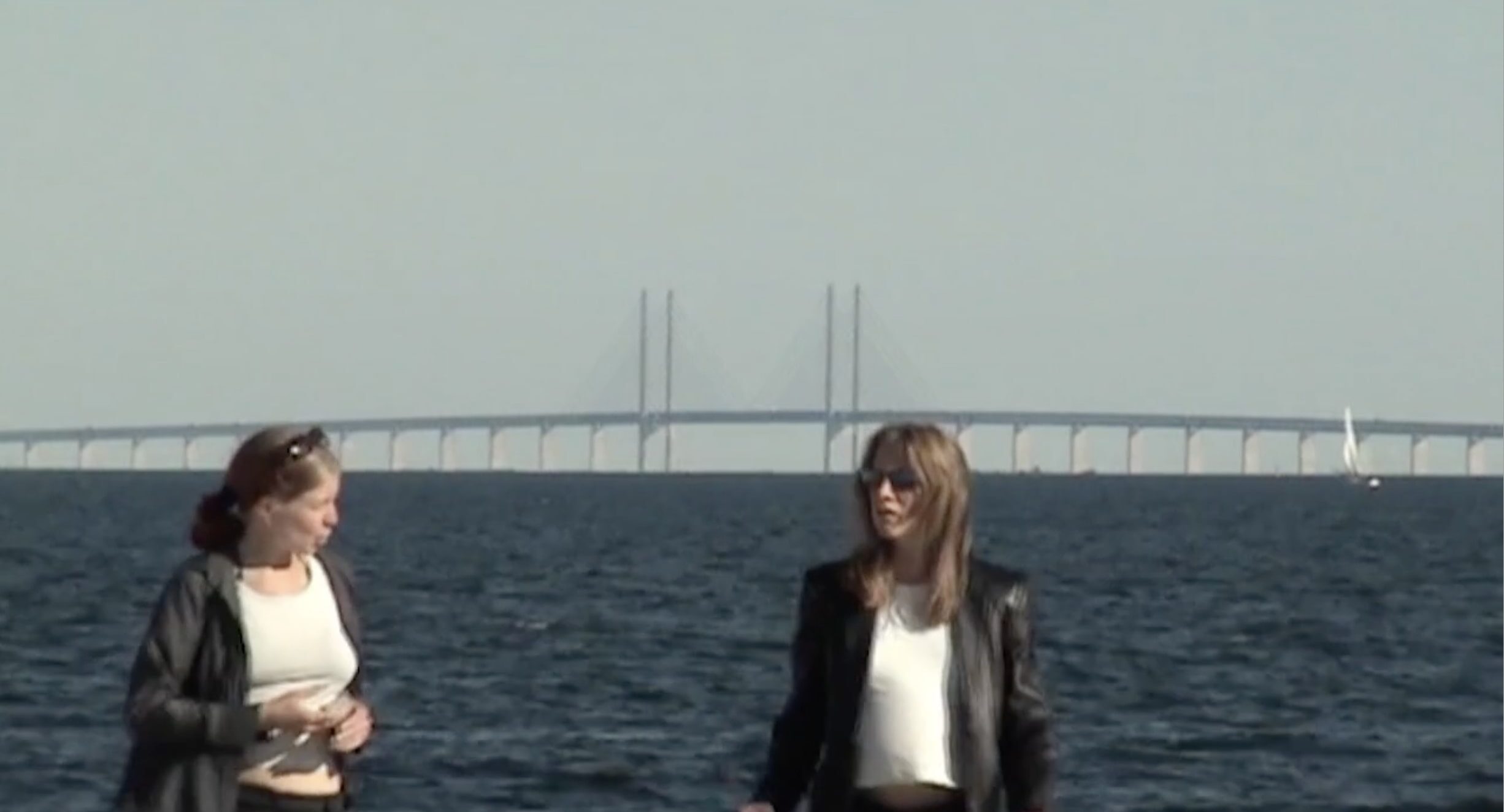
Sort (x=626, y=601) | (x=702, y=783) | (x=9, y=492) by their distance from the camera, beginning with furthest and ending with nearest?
1. (x=9, y=492)
2. (x=626, y=601)
3. (x=702, y=783)

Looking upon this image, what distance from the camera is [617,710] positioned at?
27.5m

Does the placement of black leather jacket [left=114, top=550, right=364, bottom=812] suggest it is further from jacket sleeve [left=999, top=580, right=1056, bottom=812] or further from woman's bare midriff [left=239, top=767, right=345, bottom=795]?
jacket sleeve [left=999, top=580, right=1056, bottom=812]

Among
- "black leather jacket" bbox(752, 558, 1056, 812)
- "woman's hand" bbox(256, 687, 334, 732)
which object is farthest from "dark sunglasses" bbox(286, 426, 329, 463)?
"black leather jacket" bbox(752, 558, 1056, 812)

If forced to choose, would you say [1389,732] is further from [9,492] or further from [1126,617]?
[9,492]

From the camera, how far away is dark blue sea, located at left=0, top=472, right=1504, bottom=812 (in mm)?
22562

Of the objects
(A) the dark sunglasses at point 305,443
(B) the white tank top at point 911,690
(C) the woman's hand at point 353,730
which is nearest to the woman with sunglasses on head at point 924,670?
(B) the white tank top at point 911,690

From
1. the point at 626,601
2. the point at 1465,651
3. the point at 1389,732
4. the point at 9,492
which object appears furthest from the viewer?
the point at 9,492

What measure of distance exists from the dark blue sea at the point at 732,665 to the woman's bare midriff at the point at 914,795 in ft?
1.79

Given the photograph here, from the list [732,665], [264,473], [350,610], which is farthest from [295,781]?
[732,665]

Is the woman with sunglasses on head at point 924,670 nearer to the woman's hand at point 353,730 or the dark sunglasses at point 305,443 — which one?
the woman's hand at point 353,730

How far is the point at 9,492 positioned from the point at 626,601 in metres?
95.9

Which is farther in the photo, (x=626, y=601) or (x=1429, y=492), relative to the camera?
(x=1429, y=492)

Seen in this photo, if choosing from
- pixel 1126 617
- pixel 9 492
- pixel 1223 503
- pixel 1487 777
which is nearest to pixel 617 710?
pixel 1487 777

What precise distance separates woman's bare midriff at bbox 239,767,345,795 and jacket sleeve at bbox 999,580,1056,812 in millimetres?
1027
